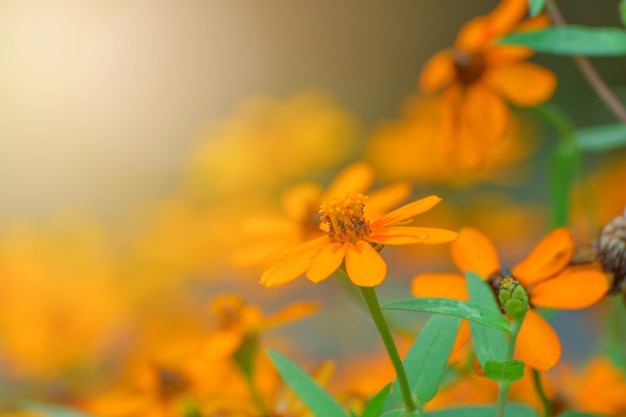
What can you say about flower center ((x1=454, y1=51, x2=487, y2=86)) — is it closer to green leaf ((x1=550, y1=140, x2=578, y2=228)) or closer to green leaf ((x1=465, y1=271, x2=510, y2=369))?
green leaf ((x1=550, y1=140, x2=578, y2=228))

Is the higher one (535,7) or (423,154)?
(535,7)

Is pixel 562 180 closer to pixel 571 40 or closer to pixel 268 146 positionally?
pixel 571 40

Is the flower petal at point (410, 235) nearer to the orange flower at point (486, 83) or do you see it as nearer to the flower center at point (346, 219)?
the flower center at point (346, 219)

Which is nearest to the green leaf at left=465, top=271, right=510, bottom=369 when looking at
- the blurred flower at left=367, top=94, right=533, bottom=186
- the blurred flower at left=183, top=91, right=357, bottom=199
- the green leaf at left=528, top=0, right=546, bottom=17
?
the green leaf at left=528, top=0, right=546, bottom=17

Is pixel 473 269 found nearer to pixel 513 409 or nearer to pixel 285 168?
pixel 513 409

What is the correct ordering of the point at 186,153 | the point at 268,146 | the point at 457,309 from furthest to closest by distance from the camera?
1. the point at 186,153
2. the point at 268,146
3. the point at 457,309

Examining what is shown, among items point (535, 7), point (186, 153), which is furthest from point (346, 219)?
point (186, 153)

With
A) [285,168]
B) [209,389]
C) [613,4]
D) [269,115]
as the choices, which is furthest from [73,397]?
[613,4]

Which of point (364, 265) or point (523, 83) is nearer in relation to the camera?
point (364, 265)
